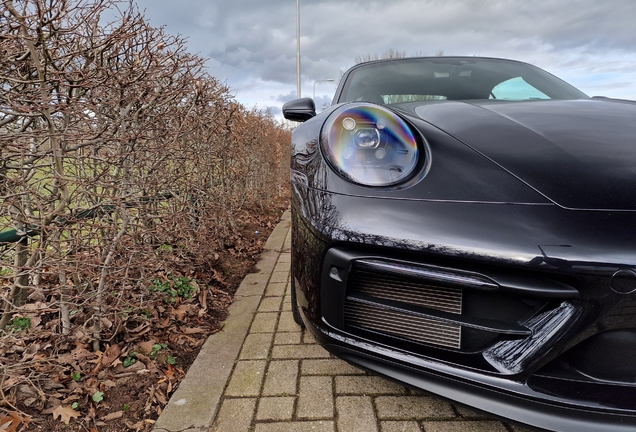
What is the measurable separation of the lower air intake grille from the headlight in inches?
12.0

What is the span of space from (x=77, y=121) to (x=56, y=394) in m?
1.20

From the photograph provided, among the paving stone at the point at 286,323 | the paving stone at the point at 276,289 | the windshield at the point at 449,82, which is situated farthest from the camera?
the paving stone at the point at 276,289

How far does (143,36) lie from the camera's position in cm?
210

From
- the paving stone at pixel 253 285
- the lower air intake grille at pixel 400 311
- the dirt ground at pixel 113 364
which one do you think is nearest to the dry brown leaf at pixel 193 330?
the dirt ground at pixel 113 364

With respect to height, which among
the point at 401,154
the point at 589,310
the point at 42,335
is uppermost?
the point at 401,154

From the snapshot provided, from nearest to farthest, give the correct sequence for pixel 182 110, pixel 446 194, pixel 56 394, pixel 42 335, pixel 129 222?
pixel 446 194 → pixel 56 394 → pixel 42 335 → pixel 129 222 → pixel 182 110

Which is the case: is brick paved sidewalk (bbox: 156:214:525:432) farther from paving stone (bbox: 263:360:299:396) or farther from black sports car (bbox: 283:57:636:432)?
black sports car (bbox: 283:57:636:432)

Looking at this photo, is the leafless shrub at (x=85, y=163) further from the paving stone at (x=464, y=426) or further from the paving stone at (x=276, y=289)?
the paving stone at (x=464, y=426)

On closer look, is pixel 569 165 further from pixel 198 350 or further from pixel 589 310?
pixel 198 350

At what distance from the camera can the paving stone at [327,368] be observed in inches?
69.2

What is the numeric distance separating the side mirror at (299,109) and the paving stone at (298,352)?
133cm

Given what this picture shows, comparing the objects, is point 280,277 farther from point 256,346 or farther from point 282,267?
point 256,346

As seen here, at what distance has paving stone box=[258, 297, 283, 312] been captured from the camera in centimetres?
250

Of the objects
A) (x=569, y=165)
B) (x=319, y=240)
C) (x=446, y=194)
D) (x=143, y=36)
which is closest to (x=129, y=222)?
(x=143, y=36)
